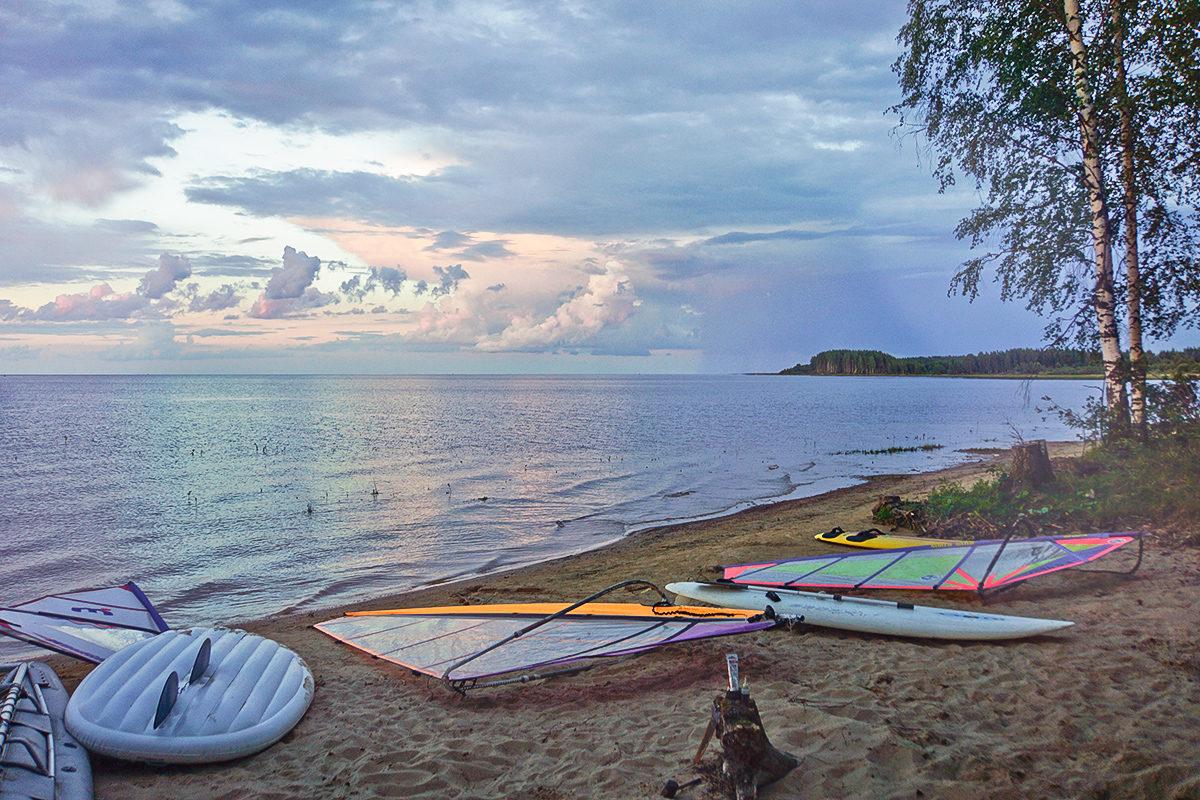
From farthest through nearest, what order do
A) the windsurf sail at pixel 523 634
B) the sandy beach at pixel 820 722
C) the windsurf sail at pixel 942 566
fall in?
the windsurf sail at pixel 942 566, the windsurf sail at pixel 523 634, the sandy beach at pixel 820 722

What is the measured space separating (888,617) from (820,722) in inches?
85.7

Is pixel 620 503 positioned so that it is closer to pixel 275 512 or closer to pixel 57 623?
pixel 275 512

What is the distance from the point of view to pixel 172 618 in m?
Answer: 9.36

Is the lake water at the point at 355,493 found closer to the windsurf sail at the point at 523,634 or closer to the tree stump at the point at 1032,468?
the tree stump at the point at 1032,468

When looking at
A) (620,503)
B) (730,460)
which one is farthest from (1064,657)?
(730,460)

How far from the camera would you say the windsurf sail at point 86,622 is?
5.86 metres

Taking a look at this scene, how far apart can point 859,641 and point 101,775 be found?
5330 millimetres

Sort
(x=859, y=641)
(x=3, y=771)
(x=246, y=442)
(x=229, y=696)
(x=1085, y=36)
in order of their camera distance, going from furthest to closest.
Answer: (x=246, y=442), (x=1085, y=36), (x=859, y=641), (x=229, y=696), (x=3, y=771)

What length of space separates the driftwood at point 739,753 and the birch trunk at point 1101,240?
30.3ft

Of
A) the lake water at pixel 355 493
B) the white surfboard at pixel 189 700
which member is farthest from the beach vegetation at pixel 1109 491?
the white surfboard at pixel 189 700

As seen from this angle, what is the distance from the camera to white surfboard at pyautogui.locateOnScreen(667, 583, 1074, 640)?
18.9 ft

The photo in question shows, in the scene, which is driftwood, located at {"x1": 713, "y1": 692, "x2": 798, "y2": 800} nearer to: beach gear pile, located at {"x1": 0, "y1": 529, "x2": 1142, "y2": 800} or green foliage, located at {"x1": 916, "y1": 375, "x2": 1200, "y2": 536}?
beach gear pile, located at {"x1": 0, "y1": 529, "x2": 1142, "y2": 800}

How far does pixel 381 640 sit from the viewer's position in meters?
6.84

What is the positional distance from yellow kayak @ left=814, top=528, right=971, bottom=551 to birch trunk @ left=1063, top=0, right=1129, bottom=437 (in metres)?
3.27
